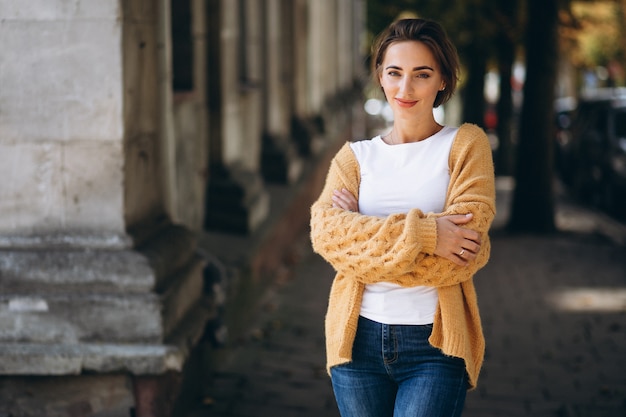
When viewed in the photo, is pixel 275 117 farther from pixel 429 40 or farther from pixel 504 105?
pixel 504 105

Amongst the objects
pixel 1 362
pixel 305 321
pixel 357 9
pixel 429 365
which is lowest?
pixel 305 321

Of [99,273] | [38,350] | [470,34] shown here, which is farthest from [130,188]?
[470,34]

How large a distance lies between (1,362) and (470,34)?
53.9ft

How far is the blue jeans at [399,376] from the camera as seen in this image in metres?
3.04

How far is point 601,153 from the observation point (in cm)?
1609

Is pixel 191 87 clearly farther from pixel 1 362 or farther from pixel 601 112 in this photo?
pixel 601 112

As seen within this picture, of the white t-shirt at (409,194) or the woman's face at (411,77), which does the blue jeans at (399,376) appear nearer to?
the white t-shirt at (409,194)

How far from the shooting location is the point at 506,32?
17.3 metres

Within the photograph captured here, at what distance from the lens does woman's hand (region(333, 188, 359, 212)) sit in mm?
3182

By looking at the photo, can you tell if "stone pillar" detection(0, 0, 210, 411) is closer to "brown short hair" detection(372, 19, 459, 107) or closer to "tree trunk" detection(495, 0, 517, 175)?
"brown short hair" detection(372, 19, 459, 107)

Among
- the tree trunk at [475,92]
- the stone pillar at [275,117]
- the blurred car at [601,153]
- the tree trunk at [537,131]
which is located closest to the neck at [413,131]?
the stone pillar at [275,117]

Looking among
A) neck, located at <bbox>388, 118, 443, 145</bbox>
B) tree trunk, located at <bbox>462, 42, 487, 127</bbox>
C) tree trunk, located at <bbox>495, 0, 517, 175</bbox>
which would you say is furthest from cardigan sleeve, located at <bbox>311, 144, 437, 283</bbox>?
tree trunk, located at <bbox>462, 42, 487, 127</bbox>

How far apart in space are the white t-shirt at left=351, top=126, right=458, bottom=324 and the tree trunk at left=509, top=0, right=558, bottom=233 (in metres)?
9.76

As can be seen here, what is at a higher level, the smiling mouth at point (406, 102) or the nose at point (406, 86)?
the nose at point (406, 86)
